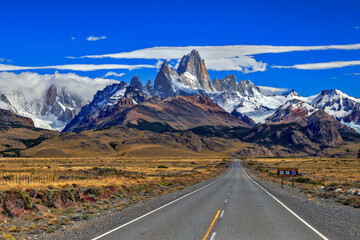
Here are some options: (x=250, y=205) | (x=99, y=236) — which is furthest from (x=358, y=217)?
(x=99, y=236)

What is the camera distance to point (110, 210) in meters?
25.6

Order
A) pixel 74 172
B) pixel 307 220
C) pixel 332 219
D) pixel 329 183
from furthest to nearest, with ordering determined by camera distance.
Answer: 1. pixel 74 172
2. pixel 329 183
3. pixel 332 219
4. pixel 307 220

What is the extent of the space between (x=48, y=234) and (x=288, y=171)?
37.8 m

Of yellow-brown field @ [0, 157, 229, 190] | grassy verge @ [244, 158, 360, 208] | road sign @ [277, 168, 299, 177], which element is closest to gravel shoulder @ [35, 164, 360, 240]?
grassy verge @ [244, 158, 360, 208]

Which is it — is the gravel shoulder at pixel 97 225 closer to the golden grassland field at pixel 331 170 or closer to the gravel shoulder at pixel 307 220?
the gravel shoulder at pixel 307 220

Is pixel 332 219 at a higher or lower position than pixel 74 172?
lower

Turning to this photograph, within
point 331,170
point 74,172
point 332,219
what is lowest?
point 331,170

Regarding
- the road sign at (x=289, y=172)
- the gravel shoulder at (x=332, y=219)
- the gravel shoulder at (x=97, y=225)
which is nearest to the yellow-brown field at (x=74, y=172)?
the gravel shoulder at (x=97, y=225)

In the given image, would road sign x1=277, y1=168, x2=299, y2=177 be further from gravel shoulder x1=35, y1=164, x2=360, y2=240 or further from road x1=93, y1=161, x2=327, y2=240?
road x1=93, y1=161, x2=327, y2=240

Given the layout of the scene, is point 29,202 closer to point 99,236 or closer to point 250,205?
point 99,236

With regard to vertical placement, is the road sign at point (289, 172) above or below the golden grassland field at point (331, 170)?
above

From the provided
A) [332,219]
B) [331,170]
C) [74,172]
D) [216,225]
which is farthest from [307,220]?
[331,170]

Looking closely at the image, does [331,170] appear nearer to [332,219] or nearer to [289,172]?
[289,172]

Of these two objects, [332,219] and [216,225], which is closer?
[216,225]
